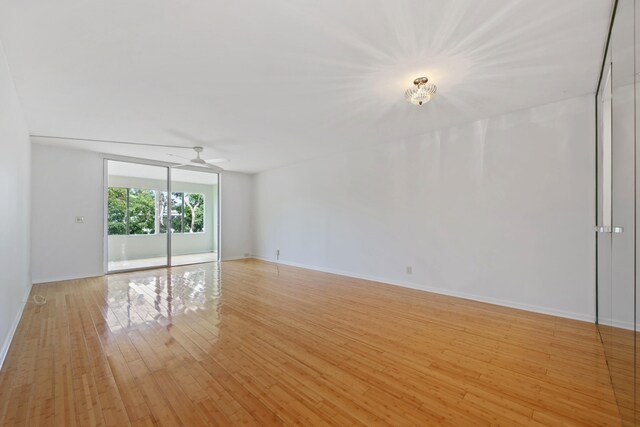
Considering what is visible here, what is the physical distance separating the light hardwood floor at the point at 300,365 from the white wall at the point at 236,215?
4.05m

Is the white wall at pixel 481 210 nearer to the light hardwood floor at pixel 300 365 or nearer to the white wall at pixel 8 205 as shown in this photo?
the light hardwood floor at pixel 300 365

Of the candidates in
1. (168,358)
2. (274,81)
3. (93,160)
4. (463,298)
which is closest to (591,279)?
(463,298)

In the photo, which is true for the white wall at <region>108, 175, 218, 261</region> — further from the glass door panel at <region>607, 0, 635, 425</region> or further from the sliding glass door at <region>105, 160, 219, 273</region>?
the glass door panel at <region>607, 0, 635, 425</region>

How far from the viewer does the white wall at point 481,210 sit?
3166 mm

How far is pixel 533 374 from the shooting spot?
2.06m

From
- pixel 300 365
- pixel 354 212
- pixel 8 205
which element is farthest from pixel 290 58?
pixel 354 212

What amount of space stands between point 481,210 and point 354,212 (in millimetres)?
2363

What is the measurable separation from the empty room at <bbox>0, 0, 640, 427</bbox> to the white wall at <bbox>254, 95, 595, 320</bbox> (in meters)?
0.03

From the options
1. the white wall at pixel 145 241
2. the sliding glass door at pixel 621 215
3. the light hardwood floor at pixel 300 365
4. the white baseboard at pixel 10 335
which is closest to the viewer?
the sliding glass door at pixel 621 215

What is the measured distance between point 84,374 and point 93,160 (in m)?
5.17

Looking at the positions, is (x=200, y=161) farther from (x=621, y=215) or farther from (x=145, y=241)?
(x=621, y=215)

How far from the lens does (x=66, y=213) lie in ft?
17.1

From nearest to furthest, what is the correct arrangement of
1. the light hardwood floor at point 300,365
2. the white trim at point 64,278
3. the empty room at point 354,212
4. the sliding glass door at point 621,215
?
the sliding glass door at point 621,215
the light hardwood floor at point 300,365
the empty room at point 354,212
the white trim at point 64,278

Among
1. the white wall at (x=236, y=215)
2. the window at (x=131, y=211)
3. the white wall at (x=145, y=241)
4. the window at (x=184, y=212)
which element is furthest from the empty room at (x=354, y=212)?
the white wall at (x=236, y=215)
